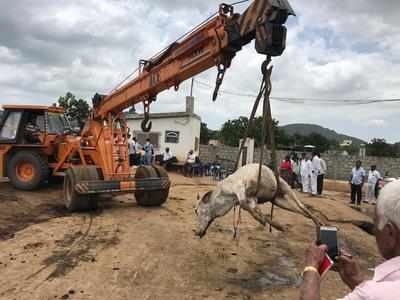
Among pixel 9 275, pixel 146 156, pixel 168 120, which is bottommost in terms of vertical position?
pixel 9 275

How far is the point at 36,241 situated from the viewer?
685 cm

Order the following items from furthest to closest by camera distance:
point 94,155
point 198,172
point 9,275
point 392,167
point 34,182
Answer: point 392,167 → point 198,172 → point 34,182 → point 94,155 → point 9,275

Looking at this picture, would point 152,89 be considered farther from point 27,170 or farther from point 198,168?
point 198,168

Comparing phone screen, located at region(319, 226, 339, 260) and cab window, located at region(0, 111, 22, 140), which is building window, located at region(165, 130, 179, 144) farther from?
phone screen, located at region(319, 226, 339, 260)

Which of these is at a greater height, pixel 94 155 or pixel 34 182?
pixel 94 155

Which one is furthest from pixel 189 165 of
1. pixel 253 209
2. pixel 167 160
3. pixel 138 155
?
pixel 253 209

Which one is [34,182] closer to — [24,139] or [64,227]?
[24,139]

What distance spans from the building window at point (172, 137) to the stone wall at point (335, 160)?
97.2 inches

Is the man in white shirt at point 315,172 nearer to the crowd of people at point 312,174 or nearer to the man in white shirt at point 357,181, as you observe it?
the crowd of people at point 312,174

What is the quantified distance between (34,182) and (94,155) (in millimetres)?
2169

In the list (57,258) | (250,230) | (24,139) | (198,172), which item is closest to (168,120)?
(198,172)

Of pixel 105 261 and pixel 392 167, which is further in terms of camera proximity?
pixel 392 167

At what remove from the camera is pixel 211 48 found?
664 cm

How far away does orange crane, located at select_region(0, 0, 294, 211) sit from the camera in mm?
5770
